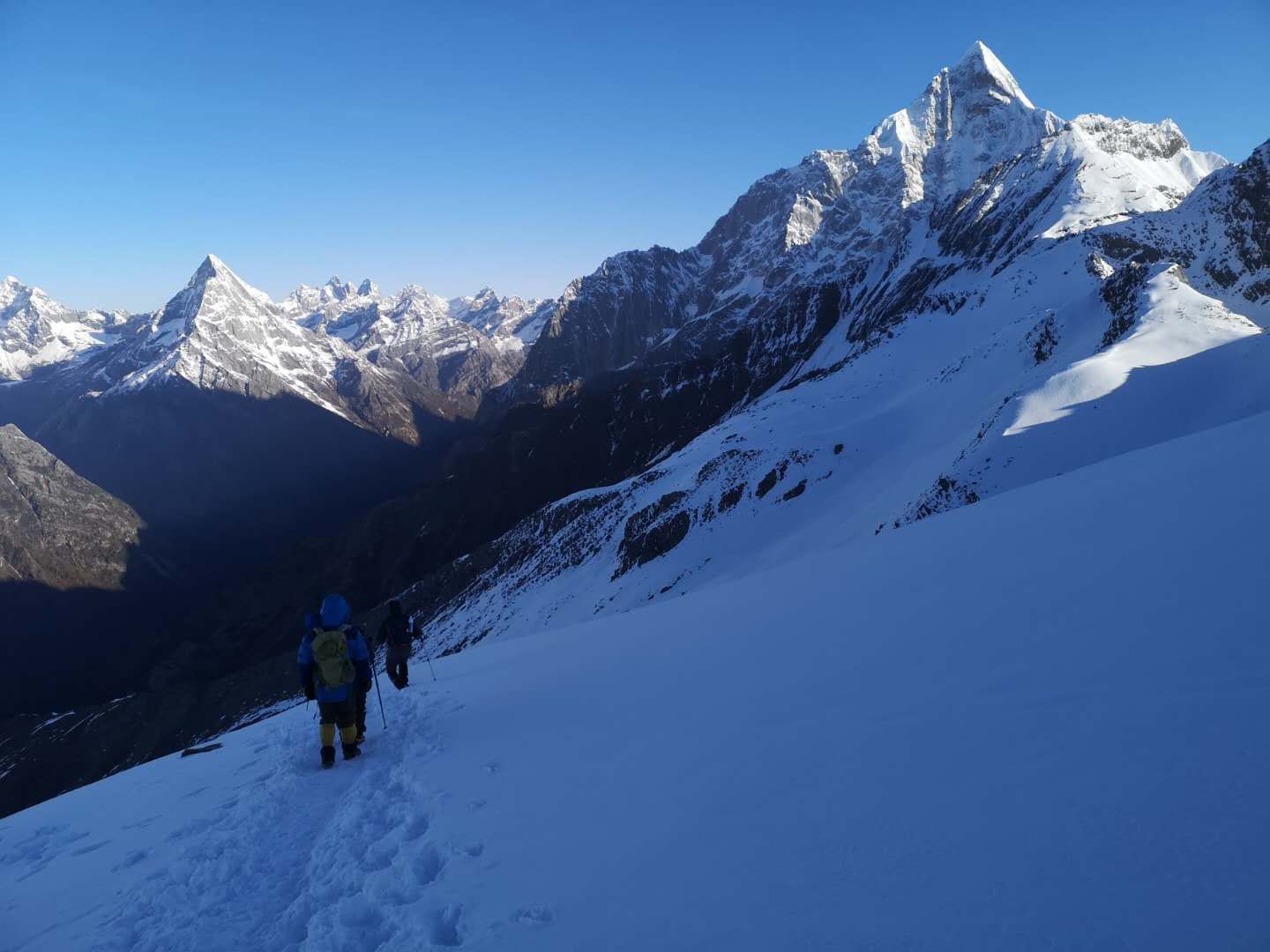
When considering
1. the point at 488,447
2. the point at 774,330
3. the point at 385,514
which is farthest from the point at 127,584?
the point at 774,330

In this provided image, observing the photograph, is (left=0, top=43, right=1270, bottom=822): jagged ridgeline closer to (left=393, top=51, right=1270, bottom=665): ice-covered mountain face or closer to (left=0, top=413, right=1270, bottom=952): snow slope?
(left=393, top=51, right=1270, bottom=665): ice-covered mountain face

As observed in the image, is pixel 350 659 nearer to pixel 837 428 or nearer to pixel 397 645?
pixel 397 645

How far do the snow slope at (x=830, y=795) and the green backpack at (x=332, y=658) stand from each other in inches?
47.6

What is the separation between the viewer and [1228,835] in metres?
3.19

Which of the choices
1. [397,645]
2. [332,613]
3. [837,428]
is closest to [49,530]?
[837,428]

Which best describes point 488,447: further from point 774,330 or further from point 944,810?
point 944,810

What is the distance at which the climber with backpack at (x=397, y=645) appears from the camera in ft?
48.1

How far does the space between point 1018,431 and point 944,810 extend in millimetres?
24705

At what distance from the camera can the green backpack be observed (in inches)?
369

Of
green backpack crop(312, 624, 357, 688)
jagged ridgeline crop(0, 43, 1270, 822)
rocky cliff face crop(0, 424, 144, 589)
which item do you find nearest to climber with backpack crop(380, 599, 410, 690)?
green backpack crop(312, 624, 357, 688)

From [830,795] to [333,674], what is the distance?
296 inches

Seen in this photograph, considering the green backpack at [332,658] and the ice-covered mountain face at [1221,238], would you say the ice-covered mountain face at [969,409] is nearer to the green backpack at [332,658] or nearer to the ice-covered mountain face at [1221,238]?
the ice-covered mountain face at [1221,238]

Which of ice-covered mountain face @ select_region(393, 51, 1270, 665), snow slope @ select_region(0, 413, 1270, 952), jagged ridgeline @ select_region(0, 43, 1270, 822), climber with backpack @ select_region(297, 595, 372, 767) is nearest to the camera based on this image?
snow slope @ select_region(0, 413, 1270, 952)

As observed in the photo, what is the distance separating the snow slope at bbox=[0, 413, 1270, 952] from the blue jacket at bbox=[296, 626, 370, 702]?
3.33 feet
